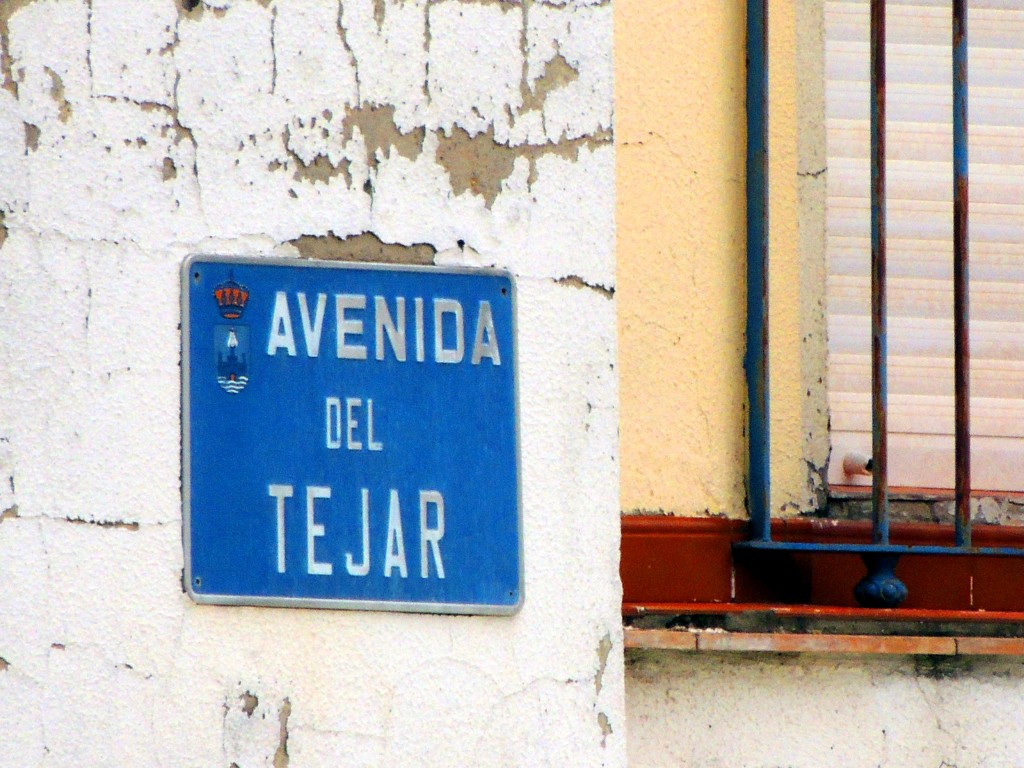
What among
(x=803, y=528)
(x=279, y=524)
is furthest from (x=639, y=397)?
(x=279, y=524)

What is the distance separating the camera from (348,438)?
2.29 metres

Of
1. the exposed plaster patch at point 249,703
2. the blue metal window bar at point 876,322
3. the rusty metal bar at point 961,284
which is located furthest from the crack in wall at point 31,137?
the rusty metal bar at point 961,284

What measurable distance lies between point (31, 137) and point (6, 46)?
0.13m

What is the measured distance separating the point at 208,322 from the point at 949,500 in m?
1.57

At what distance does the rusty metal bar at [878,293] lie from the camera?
2898 millimetres

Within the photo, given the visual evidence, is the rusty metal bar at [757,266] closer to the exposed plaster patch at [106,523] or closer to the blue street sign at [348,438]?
the blue street sign at [348,438]

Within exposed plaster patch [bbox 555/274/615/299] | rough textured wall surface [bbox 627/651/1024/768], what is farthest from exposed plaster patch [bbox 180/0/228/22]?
rough textured wall surface [bbox 627/651/1024/768]

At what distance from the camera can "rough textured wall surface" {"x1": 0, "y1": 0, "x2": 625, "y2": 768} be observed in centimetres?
219

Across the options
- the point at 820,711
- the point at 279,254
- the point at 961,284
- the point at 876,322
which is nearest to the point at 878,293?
the point at 876,322

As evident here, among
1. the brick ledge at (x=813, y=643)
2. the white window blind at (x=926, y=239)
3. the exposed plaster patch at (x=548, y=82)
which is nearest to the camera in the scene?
the exposed plaster patch at (x=548, y=82)

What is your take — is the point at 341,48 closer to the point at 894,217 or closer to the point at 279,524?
the point at 279,524

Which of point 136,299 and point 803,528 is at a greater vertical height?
point 136,299

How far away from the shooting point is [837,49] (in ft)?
10.7

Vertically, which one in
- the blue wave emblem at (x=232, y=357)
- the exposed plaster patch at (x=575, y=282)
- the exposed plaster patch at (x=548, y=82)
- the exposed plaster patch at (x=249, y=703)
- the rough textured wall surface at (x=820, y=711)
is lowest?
the rough textured wall surface at (x=820, y=711)
